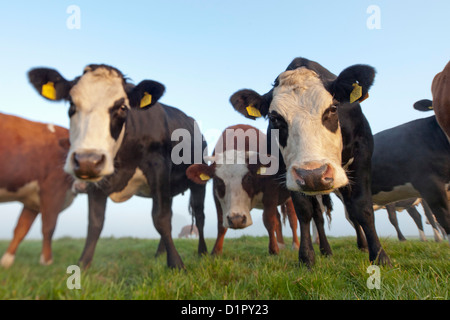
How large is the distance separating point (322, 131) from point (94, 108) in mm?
2372

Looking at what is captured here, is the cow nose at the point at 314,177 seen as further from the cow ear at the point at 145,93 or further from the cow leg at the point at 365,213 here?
the cow ear at the point at 145,93

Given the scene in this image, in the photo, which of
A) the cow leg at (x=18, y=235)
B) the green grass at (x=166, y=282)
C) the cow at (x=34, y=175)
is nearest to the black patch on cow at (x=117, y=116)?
the cow at (x=34, y=175)

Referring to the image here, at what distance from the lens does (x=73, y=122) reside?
266 centimetres

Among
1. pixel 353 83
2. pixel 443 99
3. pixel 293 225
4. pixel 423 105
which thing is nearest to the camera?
pixel 353 83

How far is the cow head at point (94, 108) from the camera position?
228cm

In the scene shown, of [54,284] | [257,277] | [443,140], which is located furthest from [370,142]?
[54,284]

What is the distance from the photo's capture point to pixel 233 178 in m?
5.88

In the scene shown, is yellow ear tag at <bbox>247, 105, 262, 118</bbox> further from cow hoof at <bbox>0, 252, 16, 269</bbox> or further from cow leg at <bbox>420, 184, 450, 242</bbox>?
cow hoof at <bbox>0, 252, 16, 269</bbox>

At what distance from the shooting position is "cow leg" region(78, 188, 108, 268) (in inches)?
67.1

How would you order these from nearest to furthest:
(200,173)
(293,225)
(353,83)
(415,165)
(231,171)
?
(353,83)
(415,165)
(200,173)
(231,171)
(293,225)

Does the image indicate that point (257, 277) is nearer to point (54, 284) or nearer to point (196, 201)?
point (54, 284)

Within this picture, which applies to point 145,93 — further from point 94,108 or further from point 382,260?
point 382,260

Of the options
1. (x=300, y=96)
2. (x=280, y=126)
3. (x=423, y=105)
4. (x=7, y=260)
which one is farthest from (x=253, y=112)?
(x=423, y=105)

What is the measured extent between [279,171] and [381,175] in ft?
9.39
